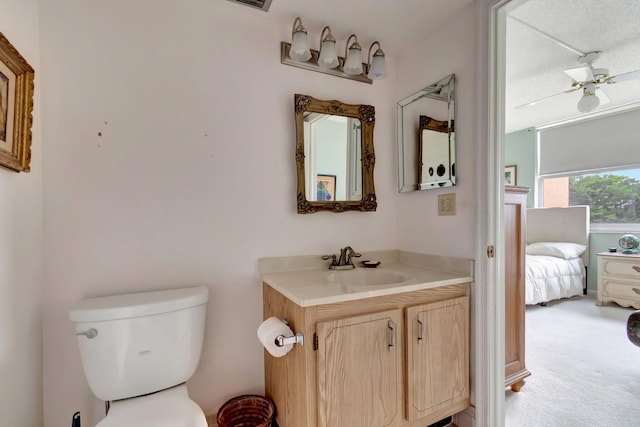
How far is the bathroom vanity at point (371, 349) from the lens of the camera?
3.67 ft

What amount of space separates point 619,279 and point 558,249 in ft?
2.05

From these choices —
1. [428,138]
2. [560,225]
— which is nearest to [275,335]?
[428,138]

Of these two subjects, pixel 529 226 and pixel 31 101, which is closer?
pixel 31 101

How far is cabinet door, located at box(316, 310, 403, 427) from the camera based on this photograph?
44.0 inches

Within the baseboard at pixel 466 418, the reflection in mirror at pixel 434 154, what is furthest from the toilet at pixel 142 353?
the reflection in mirror at pixel 434 154

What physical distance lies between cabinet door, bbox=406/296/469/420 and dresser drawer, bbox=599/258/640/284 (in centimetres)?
330

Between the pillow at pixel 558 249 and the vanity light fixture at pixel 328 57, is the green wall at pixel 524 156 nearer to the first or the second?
the pillow at pixel 558 249

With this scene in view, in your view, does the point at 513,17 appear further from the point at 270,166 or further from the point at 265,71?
the point at 270,166

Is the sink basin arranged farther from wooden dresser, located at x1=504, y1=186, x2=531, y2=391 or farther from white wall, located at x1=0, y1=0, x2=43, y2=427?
white wall, located at x1=0, y1=0, x2=43, y2=427

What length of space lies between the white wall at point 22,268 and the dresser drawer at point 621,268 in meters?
5.08

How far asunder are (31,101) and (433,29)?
1947 mm

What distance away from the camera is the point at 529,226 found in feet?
14.6

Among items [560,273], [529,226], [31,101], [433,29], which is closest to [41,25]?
[31,101]

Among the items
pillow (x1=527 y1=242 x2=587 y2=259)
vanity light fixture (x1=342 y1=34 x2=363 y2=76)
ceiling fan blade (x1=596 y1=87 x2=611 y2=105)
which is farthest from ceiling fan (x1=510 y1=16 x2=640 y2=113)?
pillow (x1=527 y1=242 x2=587 y2=259)
